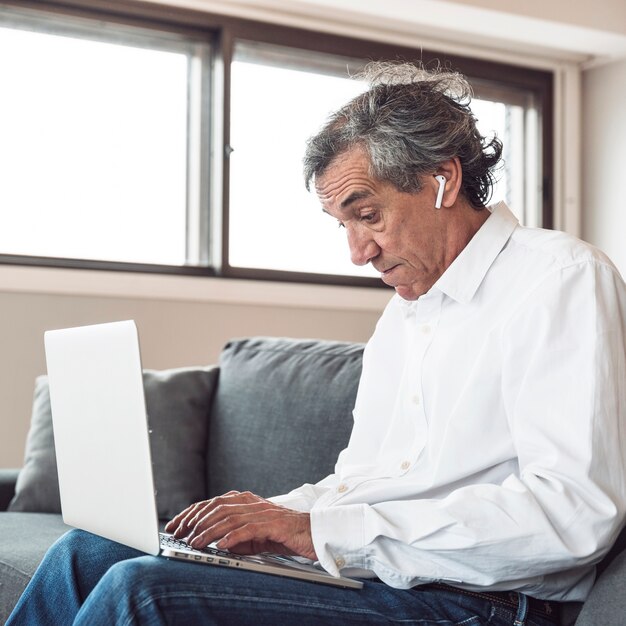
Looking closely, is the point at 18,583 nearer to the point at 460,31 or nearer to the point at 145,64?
the point at 145,64

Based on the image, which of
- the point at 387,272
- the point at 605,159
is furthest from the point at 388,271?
the point at 605,159

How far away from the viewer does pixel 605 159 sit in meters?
3.95

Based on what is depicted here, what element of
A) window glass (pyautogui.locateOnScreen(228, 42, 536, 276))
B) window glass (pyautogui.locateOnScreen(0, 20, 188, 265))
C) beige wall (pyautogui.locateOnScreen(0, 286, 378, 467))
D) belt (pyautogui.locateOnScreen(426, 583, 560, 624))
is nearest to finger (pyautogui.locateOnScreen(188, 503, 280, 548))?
belt (pyautogui.locateOnScreen(426, 583, 560, 624))

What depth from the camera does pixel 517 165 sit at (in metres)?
4.04

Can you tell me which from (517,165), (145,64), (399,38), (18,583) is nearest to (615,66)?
(517,165)

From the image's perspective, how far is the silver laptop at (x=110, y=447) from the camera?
3.79 ft

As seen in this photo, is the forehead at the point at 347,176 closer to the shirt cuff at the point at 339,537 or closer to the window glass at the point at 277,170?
the shirt cuff at the point at 339,537

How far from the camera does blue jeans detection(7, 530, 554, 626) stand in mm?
1075

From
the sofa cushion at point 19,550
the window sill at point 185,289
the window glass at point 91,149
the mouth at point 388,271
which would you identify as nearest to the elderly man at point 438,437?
Answer: the mouth at point 388,271

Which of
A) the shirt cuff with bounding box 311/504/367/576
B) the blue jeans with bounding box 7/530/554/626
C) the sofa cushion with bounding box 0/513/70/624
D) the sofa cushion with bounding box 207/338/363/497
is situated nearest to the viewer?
the blue jeans with bounding box 7/530/554/626

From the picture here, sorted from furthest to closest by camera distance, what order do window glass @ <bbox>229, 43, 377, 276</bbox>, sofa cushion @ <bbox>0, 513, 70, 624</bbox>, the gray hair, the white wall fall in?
the white wall, window glass @ <bbox>229, 43, 377, 276</bbox>, sofa cushion @ <bbox>0, 513, 70, 624</bbox>, the gray hair

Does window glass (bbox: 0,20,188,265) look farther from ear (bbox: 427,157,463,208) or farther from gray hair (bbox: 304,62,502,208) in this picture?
ear (bbox: 427,157,463,208)

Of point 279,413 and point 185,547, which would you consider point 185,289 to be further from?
point 185,547

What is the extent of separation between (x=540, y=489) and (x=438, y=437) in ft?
0.72
